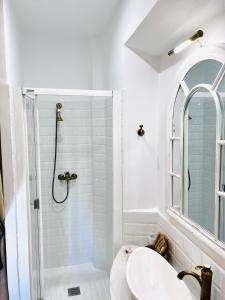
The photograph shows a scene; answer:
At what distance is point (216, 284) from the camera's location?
122 centimetres

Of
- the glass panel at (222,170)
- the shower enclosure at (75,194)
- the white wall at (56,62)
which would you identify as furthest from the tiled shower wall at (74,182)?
the glass panel at (222,170)

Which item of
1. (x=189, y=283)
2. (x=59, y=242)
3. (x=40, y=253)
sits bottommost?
(x=59, y=242)

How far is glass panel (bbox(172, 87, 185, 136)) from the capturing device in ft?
5.39

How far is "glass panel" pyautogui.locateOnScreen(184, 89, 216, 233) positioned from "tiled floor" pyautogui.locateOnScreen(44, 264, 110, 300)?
1.51 metres

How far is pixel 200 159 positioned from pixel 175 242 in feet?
2.12

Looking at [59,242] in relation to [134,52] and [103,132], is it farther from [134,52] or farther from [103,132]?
[134,52]

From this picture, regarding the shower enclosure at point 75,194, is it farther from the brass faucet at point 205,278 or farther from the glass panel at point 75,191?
the brass faucet at point 205,278

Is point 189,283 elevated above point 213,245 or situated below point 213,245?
below

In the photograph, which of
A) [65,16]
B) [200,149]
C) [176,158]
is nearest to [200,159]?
[200,149]

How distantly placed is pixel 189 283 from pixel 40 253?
4.56 feet

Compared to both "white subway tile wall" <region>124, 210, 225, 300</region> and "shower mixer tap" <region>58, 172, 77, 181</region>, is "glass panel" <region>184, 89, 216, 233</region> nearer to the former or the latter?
"white subway tile wall" <region>124, 210, 225, 300</region>

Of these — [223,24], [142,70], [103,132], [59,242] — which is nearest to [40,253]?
[59,242]

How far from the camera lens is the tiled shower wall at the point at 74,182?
269 cm

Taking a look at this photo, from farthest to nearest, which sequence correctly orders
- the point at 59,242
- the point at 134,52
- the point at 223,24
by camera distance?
1. the point at 59,242
2. the point at 134,52
3. the point at 223,24
